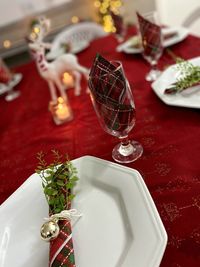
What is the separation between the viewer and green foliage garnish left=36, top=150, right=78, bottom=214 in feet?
1.91

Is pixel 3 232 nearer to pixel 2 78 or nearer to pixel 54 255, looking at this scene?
pixel 54 255

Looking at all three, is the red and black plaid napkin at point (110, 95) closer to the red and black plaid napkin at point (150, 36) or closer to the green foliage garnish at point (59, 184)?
the green foliage garnish at point (59, 184)

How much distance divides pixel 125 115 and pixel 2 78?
82cm

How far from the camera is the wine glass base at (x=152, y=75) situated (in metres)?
1.03

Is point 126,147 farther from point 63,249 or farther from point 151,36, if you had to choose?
point 151,36

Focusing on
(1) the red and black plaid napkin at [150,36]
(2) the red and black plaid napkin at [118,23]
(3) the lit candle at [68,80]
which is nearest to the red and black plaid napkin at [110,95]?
(1) the red and black plaid napkin at [150,36]

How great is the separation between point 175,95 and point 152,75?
0.75ft

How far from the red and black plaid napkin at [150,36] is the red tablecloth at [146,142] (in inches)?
4.2

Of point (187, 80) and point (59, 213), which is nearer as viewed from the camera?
point (59, 213)

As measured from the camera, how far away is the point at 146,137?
77cm

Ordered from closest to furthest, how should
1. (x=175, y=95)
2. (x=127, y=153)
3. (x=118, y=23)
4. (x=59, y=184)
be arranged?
(x=59, y=184), (x=127, y=153), (x=175, y=95), (x=118, y=23)

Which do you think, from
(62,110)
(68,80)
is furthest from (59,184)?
(68,80)

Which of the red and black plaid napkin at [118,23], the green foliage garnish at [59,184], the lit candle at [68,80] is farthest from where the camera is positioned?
the red and black plaid napkin at [118,23]

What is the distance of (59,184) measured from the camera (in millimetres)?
604
